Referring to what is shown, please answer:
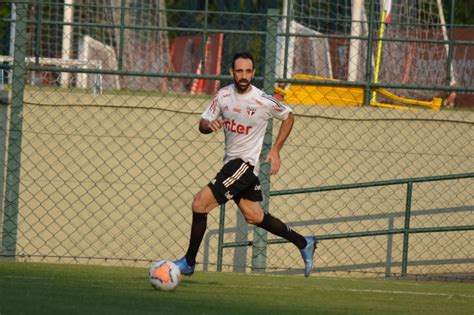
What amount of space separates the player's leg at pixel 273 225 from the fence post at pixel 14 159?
2660 millimetres

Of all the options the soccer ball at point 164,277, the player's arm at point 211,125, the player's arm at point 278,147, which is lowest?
the soccer ball at point 164,277

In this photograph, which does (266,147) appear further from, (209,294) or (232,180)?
(209,294)

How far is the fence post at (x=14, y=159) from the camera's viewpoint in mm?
11680

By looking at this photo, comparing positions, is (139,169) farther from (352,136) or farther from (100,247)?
(352,136)

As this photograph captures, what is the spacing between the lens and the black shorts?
9906mm

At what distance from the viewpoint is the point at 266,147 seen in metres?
11.8

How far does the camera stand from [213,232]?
12844 millimetres

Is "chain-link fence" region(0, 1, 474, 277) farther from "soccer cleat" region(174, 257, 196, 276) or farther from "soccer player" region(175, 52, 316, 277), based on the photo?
"soccer cleat" region(174, 257, 196, 276)

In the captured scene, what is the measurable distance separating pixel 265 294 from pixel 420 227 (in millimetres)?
4308

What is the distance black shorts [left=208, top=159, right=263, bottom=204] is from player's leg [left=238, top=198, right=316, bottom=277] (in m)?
0.20


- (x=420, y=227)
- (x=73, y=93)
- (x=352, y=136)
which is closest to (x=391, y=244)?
(x=420, y=227)

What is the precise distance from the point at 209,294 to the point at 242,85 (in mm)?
1872

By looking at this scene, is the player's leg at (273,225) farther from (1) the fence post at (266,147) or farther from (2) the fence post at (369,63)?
(2) the fence post at (369,63)

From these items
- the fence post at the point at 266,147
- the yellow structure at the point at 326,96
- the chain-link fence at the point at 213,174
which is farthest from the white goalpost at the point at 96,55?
the fence post at the point at 266,147
